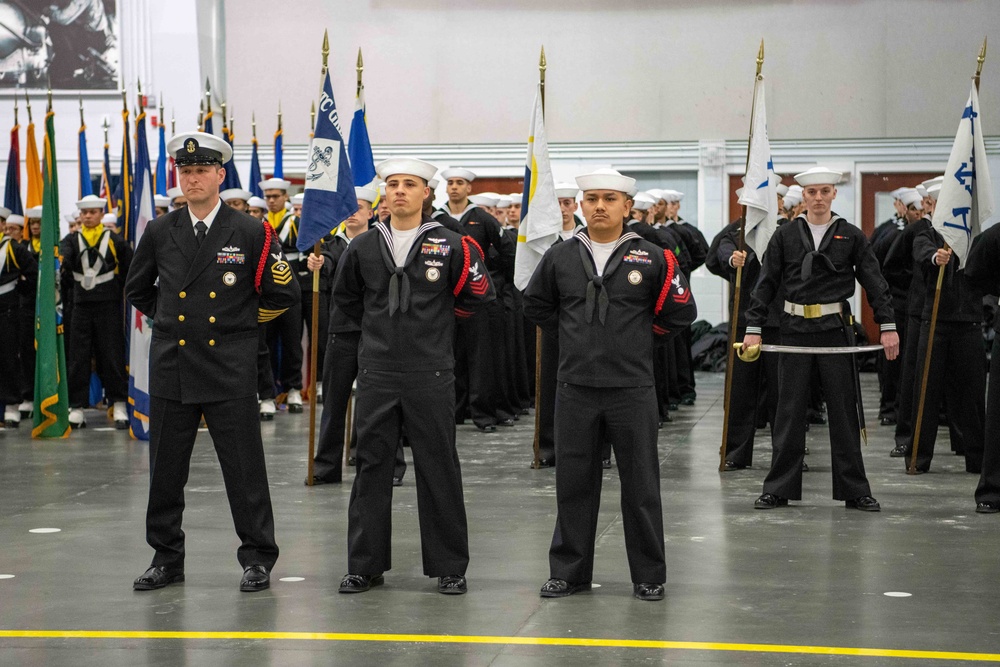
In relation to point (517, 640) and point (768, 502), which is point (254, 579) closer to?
point (517, 640)

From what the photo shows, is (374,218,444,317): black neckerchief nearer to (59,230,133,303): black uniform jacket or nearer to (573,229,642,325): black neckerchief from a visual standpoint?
(573,229,642,325): black neckerchief

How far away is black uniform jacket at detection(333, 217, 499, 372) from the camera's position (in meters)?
6.19

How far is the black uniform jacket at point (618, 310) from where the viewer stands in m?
6.11

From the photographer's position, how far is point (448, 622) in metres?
5.62

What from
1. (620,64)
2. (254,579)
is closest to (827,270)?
(254,579)

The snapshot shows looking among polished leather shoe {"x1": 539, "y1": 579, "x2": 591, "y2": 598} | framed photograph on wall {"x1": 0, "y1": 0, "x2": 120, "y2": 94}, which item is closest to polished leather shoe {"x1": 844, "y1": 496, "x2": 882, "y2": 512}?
polished leather shoe {"x1": 539, "y1": 579, "x2": 591, "y2": 598}

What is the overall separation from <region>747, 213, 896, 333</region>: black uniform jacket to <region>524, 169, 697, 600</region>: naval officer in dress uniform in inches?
86.7

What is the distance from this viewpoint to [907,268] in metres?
11.3

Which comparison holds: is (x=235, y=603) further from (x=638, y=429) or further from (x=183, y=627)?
(x=638, y=429)

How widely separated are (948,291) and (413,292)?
511cm

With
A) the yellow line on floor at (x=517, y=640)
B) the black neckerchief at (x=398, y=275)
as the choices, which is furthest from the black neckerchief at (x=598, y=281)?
the yellow line on floor at (x=517, y=640)

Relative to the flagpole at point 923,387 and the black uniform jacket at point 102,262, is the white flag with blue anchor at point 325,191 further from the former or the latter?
the flagpole at point 923,387

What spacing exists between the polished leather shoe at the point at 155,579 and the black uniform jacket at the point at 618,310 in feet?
6.52

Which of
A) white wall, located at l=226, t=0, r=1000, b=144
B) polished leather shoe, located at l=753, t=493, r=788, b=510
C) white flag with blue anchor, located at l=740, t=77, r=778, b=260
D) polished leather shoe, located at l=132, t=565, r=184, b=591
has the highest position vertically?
white wall, located at l=226, t=0, r=1000, b=144
